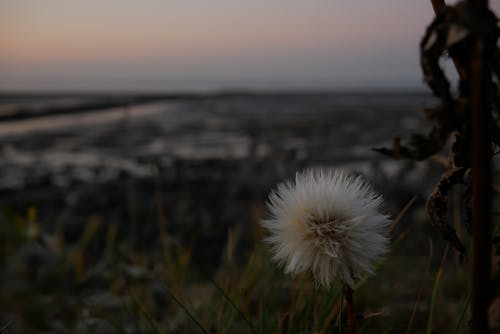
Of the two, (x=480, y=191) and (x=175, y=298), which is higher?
(x=480, y=191)

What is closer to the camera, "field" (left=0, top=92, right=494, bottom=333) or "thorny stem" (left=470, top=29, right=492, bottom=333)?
"thorny stem" (left=470, top=29, right=492, bottom=333)

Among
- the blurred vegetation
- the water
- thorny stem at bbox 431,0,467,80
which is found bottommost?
the water

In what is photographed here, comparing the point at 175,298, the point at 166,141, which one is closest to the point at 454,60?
the point at 175,298

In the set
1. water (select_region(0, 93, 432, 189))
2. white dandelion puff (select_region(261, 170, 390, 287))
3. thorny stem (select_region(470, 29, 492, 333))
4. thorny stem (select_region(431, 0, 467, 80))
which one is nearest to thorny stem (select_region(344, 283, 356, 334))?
white dandelion puff (select_region(261, 170, 390, 287))

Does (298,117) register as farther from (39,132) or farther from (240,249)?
(240,249)

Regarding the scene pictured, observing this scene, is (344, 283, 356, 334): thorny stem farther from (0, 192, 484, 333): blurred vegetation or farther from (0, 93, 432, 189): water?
(0, 93, 432, 189): water

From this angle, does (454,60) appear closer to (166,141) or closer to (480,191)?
(480,191)

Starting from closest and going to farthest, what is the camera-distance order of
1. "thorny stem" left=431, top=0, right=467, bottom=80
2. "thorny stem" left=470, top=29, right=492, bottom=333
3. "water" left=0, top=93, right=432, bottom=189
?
"thorny stem" left=470, top=29, right=492, bottom=333 → "thorny stem" left=431, top=0, right=467, bottom=80 → "water" left=0, top=93, right=432, bottom=189

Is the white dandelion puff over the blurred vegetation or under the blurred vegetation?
over

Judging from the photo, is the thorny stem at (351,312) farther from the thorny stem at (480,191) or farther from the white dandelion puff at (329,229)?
the thorny stem at (480,191)
